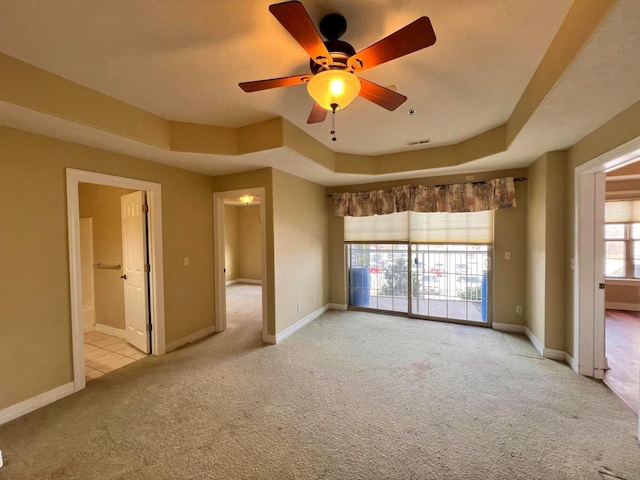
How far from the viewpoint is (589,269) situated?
264cm

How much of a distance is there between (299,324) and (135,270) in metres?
2.35

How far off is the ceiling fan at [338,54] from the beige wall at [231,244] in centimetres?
676

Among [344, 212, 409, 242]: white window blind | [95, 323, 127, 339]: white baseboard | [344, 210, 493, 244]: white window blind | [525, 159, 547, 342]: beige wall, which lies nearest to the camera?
[525, 159, 547, 342]: beige wall

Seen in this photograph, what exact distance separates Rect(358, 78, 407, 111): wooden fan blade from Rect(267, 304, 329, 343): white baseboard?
9.93ft

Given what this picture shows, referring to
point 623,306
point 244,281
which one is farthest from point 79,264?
point 623,306

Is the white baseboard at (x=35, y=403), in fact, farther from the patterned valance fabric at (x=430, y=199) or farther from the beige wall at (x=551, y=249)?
the beige wall at (x=551, y=249)

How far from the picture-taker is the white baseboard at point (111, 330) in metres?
3.89

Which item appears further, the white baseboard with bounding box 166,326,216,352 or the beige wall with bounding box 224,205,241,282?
the beige wall with bounding box 224,205,241,282

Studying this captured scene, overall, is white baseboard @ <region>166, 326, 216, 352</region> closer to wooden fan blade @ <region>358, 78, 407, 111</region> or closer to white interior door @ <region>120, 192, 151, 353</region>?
white interior door @ <region>120, 192, 151, 353</region>

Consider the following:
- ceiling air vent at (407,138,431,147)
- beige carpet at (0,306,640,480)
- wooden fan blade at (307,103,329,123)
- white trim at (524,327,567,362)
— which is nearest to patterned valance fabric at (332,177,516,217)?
ceiling air vent at (407,138,431,147)

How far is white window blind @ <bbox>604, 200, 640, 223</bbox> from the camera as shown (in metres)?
4.73

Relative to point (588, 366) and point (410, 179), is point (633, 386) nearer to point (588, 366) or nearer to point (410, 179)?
point (588, 366)

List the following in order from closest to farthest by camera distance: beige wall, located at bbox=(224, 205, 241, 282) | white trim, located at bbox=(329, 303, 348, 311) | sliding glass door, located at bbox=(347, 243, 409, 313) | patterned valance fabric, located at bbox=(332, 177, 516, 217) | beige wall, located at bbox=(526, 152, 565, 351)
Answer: beige wall, located at bbox=(526, 152, 565, 351) → patterned valance fabric, located at bbox=(332, 177, 516, 217) → sliding glass door, located at bbox=(347, 243, 409, 313) → white trim, located at bbox=(329, 303, 348, 311) → beige wall, located at bbox=(224, 205, 241, 282)

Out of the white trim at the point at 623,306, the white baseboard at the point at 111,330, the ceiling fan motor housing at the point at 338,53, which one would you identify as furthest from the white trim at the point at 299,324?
the white trim at the point at 623,306
